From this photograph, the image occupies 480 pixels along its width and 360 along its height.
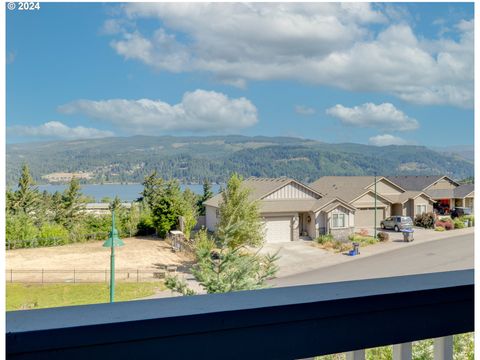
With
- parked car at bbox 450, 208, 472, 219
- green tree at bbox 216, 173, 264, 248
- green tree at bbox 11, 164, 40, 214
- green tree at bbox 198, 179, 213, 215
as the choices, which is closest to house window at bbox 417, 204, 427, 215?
parked car at bbox 450, 208, 472, 219

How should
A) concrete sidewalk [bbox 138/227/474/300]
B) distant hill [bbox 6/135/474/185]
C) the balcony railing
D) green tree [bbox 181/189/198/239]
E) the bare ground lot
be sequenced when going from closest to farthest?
the balcony railing
distant hill [bbox 6/135/474/185]
the bare ground lot
concrete sidewalk [bbox 138/227/474/300]
green tree [bbox 181/189/198/239]

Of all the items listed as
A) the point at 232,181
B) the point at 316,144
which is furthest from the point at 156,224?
the point at 316,144

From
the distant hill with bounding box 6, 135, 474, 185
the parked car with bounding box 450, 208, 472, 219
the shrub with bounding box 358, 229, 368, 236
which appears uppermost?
the distant hill with bounding box 6, 135, 474, 185

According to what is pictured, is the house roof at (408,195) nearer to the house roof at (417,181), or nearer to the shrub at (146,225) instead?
the house roof at (417,181)

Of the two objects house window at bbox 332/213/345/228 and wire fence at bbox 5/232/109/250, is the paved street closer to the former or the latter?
house window at bbox 332/213/345/228

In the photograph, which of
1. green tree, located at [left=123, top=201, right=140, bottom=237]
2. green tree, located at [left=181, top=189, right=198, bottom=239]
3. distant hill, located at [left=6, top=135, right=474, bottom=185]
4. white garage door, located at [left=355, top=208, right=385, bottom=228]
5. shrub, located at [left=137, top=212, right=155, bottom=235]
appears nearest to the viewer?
distant hill, located at [left=6, top=135, right=474, bottom=185]

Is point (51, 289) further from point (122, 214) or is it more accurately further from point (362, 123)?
point (362, 123)
